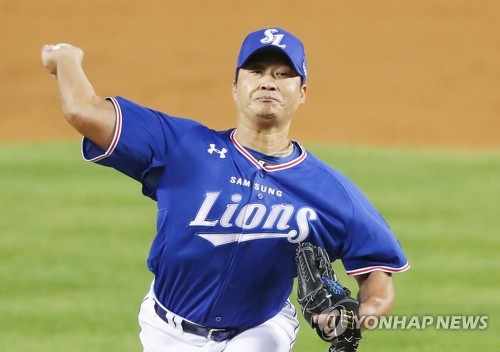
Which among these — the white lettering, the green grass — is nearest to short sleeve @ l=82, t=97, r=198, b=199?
the white lettering

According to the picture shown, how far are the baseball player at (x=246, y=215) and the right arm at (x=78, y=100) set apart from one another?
122 mm

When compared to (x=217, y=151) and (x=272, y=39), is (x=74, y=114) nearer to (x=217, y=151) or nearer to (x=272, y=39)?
(x=217, y=151)

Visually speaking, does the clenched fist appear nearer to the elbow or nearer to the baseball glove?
the elbow

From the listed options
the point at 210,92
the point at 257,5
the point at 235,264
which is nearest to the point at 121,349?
the point at 235,264

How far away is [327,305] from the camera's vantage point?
4816mm

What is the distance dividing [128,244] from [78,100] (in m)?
6.58

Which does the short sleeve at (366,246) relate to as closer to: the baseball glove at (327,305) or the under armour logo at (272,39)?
the baseball glove at (327,305)

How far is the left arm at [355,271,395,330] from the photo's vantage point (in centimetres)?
511

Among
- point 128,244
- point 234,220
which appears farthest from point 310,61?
point 234,220

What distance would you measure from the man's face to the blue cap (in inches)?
1.2

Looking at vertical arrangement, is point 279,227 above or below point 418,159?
below

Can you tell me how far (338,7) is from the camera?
21.3 m

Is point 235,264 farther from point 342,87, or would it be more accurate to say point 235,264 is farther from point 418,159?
point 342,87

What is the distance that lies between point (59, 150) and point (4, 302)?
5.42 metres
